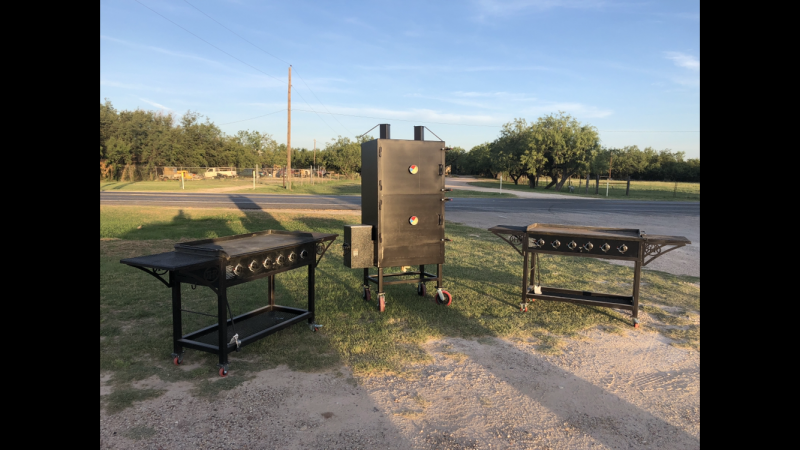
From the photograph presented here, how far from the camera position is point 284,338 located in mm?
5125

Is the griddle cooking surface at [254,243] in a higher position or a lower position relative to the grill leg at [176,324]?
higher

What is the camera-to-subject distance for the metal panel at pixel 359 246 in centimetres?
610

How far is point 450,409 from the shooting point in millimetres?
3660

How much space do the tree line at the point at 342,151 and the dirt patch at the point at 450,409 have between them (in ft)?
116

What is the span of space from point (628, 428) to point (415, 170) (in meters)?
3.86

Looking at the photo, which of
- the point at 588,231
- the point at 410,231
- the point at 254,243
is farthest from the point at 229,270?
the point at 588,231

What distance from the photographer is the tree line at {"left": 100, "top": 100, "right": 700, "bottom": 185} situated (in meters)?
44.6

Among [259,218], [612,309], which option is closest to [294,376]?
[612,309]

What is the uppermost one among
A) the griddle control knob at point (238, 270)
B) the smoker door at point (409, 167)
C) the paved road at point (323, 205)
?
the smoker door at point (409, 167)

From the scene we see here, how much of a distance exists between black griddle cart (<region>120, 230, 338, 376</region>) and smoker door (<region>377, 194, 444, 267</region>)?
1.01 metres

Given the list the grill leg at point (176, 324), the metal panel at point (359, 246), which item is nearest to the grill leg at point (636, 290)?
the metal panel at point (359, 246)

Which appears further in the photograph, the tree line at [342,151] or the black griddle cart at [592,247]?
the tree line at [342,151]

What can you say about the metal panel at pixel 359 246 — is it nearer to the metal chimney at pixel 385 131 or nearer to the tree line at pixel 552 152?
the metal chimney at pixel 385 131
